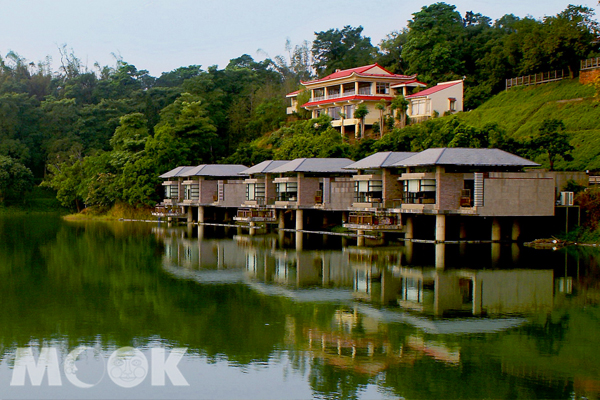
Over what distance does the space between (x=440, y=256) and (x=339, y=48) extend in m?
53.9

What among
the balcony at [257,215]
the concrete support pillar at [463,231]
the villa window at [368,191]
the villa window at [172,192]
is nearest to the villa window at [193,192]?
the villa window at [172,192]

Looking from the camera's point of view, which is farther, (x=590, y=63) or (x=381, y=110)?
(x=381, y=110)

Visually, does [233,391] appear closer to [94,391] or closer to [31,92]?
[94,391]

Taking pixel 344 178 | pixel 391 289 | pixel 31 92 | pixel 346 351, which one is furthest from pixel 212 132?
pixel 346 351

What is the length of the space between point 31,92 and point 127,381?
76710 mm

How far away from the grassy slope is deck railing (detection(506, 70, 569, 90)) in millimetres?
720

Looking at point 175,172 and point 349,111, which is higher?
point 349,111

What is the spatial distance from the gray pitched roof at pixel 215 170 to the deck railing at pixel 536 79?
72.0 ft

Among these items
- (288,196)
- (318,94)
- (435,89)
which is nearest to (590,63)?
(435,89)

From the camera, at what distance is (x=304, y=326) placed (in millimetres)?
15148

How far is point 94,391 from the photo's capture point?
11000 mm

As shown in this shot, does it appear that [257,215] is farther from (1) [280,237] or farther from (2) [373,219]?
(2) [373,219]

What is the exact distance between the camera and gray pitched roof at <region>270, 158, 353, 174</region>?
38.9 m

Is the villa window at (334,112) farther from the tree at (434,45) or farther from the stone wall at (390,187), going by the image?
the stone wall at (390,187)
